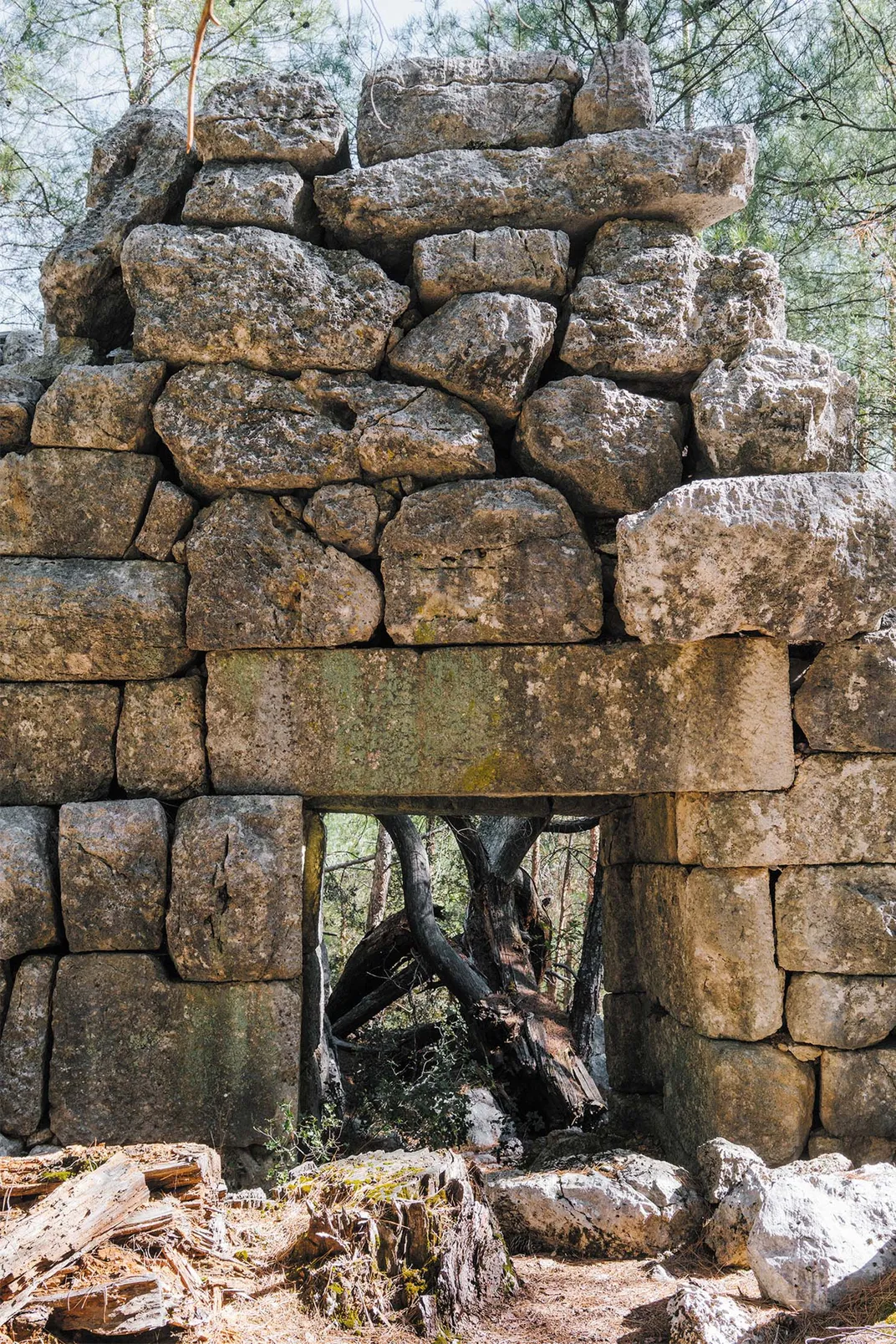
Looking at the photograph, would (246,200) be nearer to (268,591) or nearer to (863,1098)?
(268,591)

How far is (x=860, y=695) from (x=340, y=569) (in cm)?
186

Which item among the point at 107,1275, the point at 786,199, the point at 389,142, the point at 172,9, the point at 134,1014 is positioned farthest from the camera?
the point at 172,9

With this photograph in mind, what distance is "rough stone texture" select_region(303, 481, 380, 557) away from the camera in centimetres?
409

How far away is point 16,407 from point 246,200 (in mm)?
1148

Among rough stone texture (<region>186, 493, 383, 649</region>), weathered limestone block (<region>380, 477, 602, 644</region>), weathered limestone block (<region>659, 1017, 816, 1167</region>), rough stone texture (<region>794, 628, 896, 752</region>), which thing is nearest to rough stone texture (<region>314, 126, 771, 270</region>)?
weathered limestone block (<region>380, 477, 602, 644</region>)

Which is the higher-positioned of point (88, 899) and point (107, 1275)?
point (88, 899)

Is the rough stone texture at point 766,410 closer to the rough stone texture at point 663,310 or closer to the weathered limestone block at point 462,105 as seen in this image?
the rough stone texture at point 663,310

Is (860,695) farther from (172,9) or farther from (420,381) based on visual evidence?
(172,9)

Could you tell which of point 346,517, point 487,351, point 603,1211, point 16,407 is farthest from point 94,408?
point 603,1211

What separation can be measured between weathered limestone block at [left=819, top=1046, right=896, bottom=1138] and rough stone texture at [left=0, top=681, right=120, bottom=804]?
8.97 ft

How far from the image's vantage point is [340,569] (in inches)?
161

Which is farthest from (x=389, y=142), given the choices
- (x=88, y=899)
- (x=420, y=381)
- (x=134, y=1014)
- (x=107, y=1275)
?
(x=107, y=1275)

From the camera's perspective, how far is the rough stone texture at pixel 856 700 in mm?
3957

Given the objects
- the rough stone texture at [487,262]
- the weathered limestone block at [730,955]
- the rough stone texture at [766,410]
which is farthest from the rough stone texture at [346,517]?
the weathered limestone block at [730,955]
